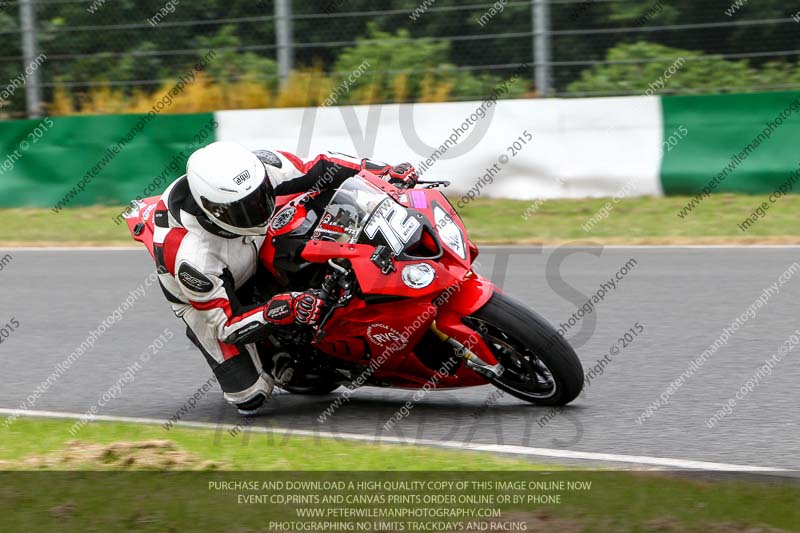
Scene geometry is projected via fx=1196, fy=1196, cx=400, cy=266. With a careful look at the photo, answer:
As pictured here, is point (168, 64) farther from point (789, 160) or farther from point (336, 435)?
point (336, 435)

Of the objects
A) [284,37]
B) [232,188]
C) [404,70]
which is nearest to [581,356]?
[232,188]

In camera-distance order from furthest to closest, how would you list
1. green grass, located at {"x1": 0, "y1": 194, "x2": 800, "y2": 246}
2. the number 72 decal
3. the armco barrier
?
the armco barrier
green grass, located at {"x1": 0, "y1": 194, "x2": 800, "y2": 246}
the number 72 decal

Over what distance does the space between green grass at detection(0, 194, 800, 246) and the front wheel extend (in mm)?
5022

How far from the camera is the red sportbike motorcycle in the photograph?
5816 mm

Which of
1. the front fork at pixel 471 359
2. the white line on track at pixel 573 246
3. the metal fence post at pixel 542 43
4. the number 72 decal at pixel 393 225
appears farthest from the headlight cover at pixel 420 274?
the metal fence post at pixel 542 43

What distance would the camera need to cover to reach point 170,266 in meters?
6.25

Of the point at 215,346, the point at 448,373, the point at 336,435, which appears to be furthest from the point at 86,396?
the point at 448,373

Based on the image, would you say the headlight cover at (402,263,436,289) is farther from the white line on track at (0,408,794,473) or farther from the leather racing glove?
the white line on track at (0,408,794,473)

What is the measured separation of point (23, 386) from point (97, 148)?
6.49 m

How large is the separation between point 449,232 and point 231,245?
117 centimetres

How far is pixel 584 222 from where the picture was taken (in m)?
11.9

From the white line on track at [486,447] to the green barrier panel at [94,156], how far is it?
6.71 m

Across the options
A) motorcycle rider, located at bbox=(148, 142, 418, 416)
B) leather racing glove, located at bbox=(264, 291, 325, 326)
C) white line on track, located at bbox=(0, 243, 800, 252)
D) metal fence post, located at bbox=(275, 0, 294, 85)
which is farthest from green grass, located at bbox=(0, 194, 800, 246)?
leather racing glove, located at bbox=(264, 291, 325, 326)

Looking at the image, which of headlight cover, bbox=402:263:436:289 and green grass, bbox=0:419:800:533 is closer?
green grass, bbox=0:419:800:533
